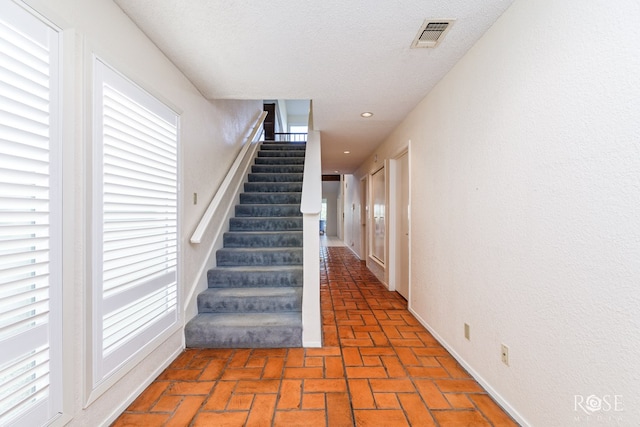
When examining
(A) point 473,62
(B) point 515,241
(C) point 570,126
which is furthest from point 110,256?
(A) point 473,62

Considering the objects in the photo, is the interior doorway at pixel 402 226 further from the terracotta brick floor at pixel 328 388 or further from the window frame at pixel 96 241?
the window frame at pixel 96 241

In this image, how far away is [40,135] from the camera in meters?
1.07

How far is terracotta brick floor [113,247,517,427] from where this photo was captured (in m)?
1.50

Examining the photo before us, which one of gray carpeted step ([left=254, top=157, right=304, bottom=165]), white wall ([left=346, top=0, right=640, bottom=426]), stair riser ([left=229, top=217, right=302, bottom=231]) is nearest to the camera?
white wall ([left=346, top=0, right=640, bottom=426])

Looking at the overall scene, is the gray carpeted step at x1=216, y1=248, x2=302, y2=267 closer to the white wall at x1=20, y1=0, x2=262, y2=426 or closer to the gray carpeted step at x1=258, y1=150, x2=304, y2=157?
the white wall at x1=20, y1=0, x2=262, y2=426

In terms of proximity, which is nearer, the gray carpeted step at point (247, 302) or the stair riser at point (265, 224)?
the gray carpeted step at point (247, 302)

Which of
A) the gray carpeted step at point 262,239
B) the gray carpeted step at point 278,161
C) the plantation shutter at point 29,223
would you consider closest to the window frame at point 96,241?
the plantation shutter at point 29,223

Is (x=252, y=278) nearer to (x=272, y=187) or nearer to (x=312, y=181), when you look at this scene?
(x=312, y=181)

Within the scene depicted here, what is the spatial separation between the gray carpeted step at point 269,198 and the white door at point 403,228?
149 centimetres

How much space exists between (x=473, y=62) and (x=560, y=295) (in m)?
1.54

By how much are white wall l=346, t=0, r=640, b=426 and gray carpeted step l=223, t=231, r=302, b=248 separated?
6.03 ft

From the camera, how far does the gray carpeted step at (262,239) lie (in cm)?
320

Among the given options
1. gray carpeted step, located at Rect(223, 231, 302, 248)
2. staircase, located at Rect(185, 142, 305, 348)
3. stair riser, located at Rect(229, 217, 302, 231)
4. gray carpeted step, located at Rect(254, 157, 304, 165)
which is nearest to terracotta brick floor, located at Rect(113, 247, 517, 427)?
staircase, located at Rect(185, 142, 305, 348)

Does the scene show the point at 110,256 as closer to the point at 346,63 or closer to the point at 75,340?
the point at 75,340
